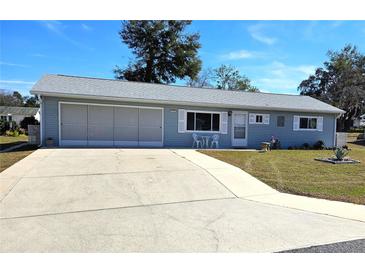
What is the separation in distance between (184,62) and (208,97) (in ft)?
51.5

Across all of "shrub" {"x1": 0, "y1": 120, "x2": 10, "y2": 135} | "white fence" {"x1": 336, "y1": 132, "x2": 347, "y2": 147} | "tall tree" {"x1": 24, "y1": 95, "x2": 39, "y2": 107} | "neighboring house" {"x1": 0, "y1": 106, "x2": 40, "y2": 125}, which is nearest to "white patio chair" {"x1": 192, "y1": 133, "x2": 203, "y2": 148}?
"white fence" {"x1": 336, "y1": 132, "x2": 347, "y2": 147}

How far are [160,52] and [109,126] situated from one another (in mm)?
19161

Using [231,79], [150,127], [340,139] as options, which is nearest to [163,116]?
[150,127]

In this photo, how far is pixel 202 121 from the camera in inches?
608

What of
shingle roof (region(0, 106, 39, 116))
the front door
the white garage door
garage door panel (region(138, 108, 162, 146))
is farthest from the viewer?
shingle roof (region(0, 106, 39, 116))

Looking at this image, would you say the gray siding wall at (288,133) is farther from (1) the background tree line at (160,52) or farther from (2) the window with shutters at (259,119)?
(1) the background tree line at (160,52)

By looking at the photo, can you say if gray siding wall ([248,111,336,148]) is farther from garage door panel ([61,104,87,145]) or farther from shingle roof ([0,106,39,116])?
A: shingle roof ([0,106,39,116])

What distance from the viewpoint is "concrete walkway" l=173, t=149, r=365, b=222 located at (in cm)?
509

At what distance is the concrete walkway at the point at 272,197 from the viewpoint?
509 centimetres

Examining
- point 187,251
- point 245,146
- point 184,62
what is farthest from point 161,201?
point 184,62

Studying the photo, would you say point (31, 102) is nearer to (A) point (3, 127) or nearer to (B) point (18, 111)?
(B) point (18, 111)

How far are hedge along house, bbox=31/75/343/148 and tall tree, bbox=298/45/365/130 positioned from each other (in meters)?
22.8

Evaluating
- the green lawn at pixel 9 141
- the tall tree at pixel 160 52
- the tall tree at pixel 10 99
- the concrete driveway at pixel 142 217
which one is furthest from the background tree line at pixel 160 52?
the tall tree at pixel 10 99
